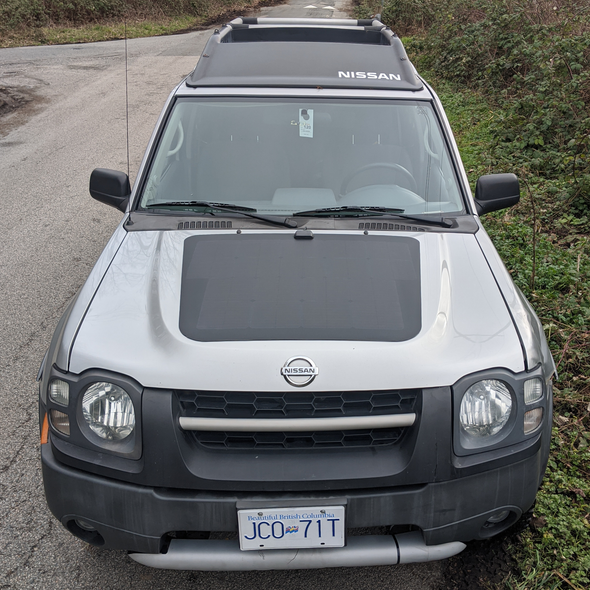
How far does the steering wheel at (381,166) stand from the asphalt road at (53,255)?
74.7 inches

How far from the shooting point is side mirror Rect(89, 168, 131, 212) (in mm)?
3363

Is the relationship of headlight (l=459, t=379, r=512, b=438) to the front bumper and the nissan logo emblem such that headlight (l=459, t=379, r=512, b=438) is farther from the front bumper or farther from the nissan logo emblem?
the nissan logo emblem

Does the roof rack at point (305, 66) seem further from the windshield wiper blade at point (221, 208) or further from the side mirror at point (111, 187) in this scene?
the windshield wiper blade at point (221, 208)

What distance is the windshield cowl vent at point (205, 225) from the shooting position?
2.95 m

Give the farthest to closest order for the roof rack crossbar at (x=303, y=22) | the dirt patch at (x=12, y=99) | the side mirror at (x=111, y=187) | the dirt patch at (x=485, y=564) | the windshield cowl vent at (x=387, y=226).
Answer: the dirt patch at (x=12, y=99) → the roof rack crossbar at (x=303, y=22) → the side mirror at (x=111, y=187) → the windshield cowl vent at (x=387, y=226) → the dirt patch at (x=485, y=564)

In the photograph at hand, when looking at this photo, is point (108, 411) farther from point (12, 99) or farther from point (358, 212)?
point (12, 99)

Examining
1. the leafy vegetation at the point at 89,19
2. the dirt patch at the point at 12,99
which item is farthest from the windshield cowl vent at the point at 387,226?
the leafy vegetation at the point at 89,19

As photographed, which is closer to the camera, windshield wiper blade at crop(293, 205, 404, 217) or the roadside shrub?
windshield wiper blade at crop(293, 205, 404, 217)

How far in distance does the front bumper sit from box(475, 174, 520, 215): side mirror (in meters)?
1.55

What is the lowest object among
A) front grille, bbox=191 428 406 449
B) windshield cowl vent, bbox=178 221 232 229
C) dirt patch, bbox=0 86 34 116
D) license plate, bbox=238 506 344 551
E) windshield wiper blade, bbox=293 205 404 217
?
dirt patch, bbox=0 86 34 116

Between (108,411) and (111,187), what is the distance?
1.64 meters

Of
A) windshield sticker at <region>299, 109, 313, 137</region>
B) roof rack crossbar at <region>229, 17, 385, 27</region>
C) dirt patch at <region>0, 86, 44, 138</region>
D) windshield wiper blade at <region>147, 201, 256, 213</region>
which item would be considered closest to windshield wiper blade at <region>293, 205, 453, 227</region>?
windshield wiper blade at <region>147, 201, 256, 213</region>

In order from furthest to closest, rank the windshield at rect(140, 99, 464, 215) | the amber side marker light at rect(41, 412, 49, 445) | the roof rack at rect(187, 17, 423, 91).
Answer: the roof rack at rect(187, 17, 423, 91) → the windshield at rect(140, 99, 464, 215) → the amber side marker light at rect(41, 412, 49, 445)

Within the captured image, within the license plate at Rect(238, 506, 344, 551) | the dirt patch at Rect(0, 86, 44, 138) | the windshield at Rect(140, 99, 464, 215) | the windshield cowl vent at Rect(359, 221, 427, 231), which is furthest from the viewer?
the dirt patch at Rect(0, 86, 44, 138)
